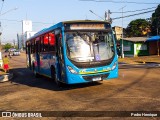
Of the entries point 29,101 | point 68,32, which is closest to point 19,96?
point 29,101

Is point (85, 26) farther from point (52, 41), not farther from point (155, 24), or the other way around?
point (155, 24)

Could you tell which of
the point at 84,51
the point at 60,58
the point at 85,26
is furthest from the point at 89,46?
the point at 60,58

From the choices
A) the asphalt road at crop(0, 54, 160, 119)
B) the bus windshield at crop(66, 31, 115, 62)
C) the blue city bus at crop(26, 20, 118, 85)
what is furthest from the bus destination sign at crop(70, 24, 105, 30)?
the asphalt road at crop(0, 54, 160, 119)

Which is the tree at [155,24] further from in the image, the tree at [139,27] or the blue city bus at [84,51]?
the blue city bus at [84,51]

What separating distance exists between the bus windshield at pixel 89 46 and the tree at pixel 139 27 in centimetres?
7383

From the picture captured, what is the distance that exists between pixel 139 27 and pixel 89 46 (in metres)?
76.2

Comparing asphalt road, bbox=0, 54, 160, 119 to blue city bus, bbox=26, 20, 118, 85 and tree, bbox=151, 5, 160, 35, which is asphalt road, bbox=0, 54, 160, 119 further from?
tree, bbox=151, 5, 160, 35

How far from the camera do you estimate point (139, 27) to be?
87.4 metres

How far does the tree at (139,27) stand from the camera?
8625cm

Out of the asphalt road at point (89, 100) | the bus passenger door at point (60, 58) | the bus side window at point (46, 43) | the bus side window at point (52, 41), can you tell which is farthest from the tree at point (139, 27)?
the asphalt road at point (89, 100)

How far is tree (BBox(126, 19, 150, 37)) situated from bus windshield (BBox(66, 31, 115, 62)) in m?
73.8

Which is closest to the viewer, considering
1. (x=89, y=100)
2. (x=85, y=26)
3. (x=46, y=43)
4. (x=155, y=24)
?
(x=89, y=100)

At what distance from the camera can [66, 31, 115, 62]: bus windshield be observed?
13289 mm

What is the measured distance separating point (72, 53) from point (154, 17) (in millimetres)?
76566
